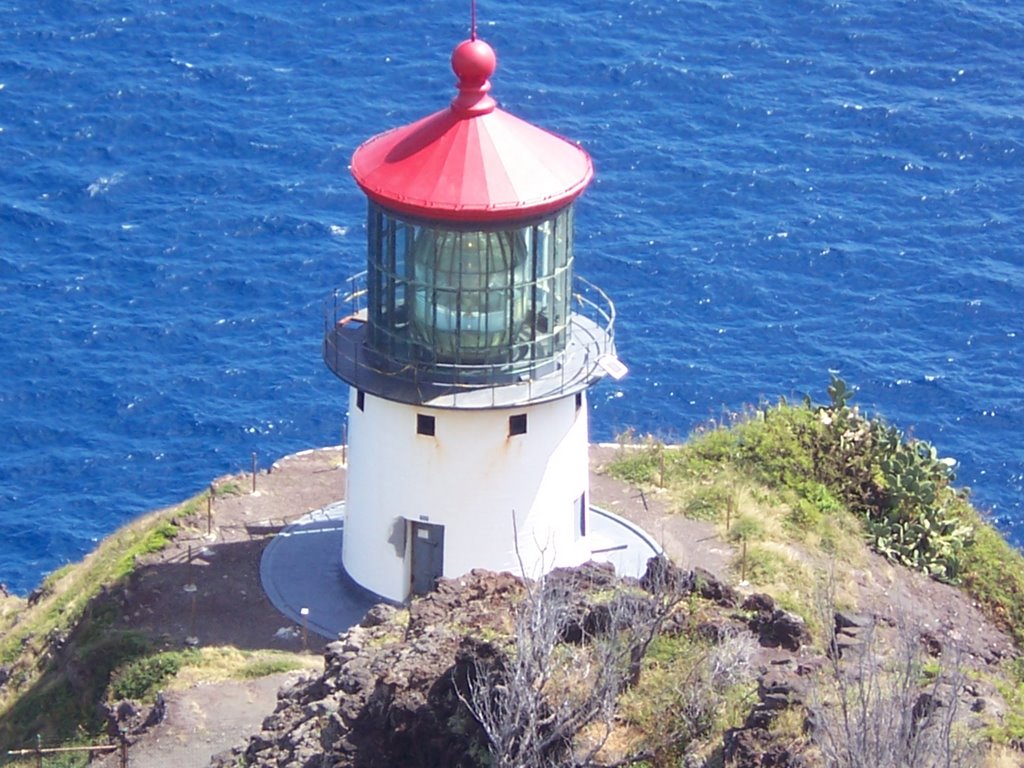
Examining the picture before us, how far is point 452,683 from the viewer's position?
22609 mm

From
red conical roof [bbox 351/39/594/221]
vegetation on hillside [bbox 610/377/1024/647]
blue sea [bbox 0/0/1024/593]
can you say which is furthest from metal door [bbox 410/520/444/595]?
blue sea [bbox 0/0/1024/593]

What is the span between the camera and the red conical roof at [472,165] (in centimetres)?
2958

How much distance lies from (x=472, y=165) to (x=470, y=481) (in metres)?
5.03

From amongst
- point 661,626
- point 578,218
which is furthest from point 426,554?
point 578,218

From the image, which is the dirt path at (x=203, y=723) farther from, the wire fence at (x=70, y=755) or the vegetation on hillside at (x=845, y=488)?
the vegetation on hillside at (x=845, y=488)

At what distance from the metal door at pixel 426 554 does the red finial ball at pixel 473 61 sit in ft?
A: 23.4

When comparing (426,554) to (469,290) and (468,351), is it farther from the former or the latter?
(469,290)

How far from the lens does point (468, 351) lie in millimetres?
30719

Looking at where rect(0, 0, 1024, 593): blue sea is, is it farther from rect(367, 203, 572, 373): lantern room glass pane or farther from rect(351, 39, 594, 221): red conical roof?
rect(351, 39, 594, 221): red conical roof

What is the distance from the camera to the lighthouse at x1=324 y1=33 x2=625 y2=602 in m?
30.0

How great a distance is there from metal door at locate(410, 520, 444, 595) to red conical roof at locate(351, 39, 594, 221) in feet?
17.6

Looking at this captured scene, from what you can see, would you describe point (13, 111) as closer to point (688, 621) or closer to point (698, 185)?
point (698, 185)

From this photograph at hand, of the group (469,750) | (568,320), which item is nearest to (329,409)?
(568,320)

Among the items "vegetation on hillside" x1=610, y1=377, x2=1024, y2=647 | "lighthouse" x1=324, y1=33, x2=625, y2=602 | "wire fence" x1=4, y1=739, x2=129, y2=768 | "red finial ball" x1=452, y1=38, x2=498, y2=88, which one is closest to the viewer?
"wire fence" x1=4, y1=739, x2=129, y2=768
